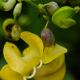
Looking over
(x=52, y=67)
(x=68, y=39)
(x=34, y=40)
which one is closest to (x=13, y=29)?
(x=34, y=40)

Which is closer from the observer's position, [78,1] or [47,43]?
[47,43]

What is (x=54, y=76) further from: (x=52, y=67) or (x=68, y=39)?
(x=68, y=39)

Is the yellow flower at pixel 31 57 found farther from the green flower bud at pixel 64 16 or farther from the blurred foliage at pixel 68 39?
the blurred foliage at pixel 68 39

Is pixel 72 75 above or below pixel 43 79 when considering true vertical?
below

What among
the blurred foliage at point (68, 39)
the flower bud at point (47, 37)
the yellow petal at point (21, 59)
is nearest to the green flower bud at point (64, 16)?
the flower bud at point (47, 37)

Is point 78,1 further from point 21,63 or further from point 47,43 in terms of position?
point 21,63

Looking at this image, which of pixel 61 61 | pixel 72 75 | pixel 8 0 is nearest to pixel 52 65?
pixel 61 61

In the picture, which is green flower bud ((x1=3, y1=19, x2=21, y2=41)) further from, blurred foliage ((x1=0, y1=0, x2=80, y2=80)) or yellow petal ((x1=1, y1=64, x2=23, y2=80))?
blurred foliage ((x1=0, y1=0, x2=80, y2=80))
